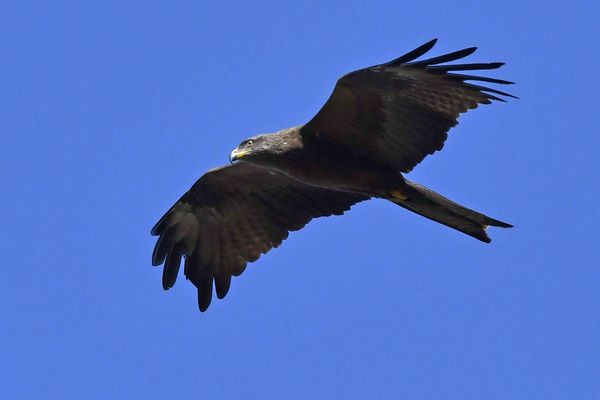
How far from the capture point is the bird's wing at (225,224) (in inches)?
527

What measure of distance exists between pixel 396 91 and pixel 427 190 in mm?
966

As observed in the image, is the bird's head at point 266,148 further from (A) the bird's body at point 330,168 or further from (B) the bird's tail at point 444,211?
(B) the bird's tail at point 444,211

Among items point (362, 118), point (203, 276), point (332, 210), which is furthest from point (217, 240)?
point (362, 118)

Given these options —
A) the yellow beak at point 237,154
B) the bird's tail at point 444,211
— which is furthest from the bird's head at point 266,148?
the bird's tail at point 444,211

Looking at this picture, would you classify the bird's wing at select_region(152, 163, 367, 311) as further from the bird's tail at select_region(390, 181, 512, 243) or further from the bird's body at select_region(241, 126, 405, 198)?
the bird's tail at select_region(390, 181, 512, 243)

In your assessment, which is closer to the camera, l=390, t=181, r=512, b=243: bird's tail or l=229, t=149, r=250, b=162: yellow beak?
l=390, t=181, r=512, b=243: bird's tail

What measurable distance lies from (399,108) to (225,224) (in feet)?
8.61

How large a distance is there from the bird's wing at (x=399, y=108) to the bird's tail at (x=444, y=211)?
33cm

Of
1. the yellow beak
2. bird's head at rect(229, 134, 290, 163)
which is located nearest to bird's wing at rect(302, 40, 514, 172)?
bird's head at rect(229, 134, 290, 163)

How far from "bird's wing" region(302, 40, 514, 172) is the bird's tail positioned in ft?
1.08

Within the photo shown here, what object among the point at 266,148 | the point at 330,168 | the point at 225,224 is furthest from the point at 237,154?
the point at 225,224

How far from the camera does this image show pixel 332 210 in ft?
43.1

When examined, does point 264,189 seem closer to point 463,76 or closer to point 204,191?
point 204,191

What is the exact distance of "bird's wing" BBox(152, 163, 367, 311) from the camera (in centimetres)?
1340
